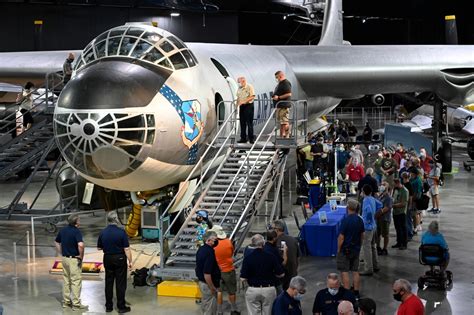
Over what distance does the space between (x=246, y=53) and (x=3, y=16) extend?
27.0 meters

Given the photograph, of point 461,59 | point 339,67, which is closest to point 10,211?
point 339,67

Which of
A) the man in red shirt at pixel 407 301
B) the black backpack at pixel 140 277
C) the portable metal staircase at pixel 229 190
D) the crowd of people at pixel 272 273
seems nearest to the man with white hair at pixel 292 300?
the crowd of people at pixel 272 273

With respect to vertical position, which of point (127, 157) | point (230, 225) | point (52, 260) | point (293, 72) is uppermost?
point (293, 72)

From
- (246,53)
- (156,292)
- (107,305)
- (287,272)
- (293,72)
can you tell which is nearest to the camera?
(287,272)

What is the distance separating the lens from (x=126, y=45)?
13.6 m

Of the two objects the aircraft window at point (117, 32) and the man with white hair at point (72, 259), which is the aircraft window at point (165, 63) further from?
the man with white hair at point (72, 259)

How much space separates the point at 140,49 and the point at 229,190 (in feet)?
9.91

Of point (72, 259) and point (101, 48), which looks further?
point (101, 48)

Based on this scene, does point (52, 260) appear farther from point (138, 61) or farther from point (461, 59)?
point (461, 59)

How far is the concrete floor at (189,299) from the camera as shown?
486 inches

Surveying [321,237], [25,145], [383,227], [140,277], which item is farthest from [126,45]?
[25,145]

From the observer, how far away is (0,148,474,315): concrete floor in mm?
12336

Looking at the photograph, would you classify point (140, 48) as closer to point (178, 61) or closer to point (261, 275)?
point (178, 61)

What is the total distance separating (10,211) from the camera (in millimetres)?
19406
